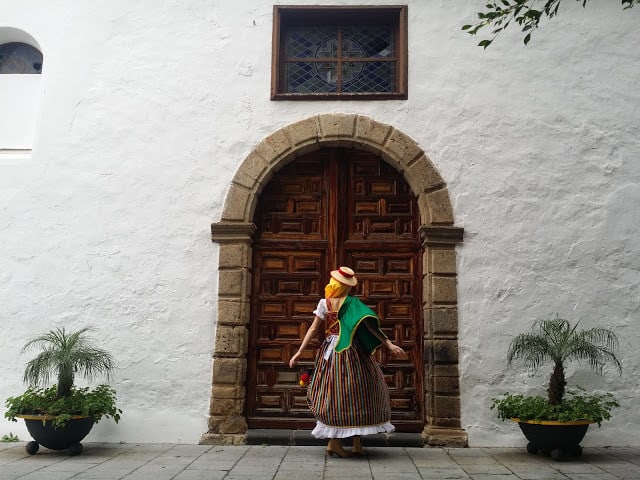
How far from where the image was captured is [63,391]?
5.22 metres

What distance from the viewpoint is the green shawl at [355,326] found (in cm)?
468

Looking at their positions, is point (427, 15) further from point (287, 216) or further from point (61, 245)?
point (61, 245)

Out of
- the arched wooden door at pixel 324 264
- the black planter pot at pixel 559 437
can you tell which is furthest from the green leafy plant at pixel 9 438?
the black planter pot at pixel 559 437

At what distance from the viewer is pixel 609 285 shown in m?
5.75

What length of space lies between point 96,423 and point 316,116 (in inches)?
135

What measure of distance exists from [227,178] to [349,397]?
245cm

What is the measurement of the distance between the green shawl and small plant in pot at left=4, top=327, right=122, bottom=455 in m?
2.11

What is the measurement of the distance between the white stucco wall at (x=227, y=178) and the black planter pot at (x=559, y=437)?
2.00 ft

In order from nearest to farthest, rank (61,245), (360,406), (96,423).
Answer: (360,406) → (96,423) → (61,245)

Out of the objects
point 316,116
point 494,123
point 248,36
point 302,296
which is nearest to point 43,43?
point 248,36

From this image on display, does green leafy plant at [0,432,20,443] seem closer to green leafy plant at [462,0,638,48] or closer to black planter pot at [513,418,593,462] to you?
black planter pot at [513,418,593,462]

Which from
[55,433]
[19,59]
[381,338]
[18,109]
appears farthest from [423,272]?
[19,59]

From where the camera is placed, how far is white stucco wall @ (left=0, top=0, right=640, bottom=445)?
18.7ft

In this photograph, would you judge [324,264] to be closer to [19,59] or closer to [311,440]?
[311,440]
